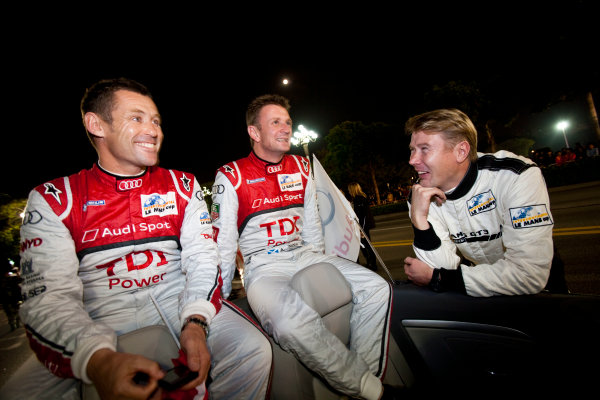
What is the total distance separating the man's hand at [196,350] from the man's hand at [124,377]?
0.68 ft

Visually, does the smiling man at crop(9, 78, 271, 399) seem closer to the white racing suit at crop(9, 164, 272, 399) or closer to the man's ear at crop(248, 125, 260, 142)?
the white racing suit at crop(9, 164, 272, 399)

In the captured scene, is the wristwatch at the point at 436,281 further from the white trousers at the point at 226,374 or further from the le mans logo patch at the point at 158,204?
the le mans logo patch at the point at 158,204

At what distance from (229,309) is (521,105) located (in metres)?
29.9

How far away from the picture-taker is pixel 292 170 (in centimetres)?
292

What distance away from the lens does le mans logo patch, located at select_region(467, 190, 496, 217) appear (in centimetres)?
193

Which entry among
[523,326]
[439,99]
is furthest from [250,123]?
[439,99]

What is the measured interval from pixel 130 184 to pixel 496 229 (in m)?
2.67

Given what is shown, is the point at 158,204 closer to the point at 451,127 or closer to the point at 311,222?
the point at 311,222

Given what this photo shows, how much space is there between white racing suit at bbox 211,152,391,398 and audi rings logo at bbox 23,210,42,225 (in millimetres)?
1180

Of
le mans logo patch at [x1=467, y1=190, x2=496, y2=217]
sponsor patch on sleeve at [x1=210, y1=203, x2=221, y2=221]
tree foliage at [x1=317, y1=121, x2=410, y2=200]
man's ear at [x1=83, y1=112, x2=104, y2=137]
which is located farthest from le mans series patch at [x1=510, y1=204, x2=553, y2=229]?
tree foliage at [x1=317, y1=121, x2=410, y2=200]

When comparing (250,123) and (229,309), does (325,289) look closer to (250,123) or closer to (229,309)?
(229,309)

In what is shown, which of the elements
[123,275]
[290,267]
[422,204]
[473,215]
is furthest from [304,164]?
[123,275]

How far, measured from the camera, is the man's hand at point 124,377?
104 cm

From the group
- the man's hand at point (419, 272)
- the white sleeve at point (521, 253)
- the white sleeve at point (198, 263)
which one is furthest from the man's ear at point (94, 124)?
the white sleeve at point (521, 253)
